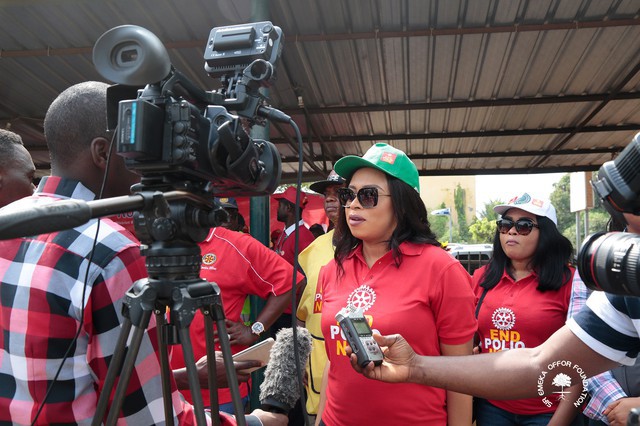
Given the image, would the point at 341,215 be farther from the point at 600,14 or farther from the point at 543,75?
the point at 543,75

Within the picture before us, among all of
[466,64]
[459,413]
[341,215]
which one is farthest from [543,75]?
[459,413]

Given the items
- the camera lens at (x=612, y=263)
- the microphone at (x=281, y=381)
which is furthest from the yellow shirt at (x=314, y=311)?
the camera lens at (x=612, y=263)

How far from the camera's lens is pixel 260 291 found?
3.77 meters

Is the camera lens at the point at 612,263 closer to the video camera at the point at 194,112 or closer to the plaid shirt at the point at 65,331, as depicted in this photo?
the video camera at the point at 194,112

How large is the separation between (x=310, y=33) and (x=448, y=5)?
53.8 inches

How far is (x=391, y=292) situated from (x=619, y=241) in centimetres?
132

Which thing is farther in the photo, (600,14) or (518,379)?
(600,14)

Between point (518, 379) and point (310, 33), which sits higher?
point (310, 33)

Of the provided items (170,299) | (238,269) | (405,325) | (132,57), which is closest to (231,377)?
(170,299)

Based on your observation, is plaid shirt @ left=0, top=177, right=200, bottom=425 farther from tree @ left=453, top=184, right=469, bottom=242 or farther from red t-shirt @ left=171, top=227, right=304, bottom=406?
tree @ left=453, top=184, right=469, bottom=242

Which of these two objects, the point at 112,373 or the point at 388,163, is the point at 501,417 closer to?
the point at 388,163

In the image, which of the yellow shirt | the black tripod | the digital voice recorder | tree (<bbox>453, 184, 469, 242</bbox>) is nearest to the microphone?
the digital voice recorder

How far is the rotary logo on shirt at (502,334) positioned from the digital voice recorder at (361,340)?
1.52 m

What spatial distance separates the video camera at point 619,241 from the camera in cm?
113
